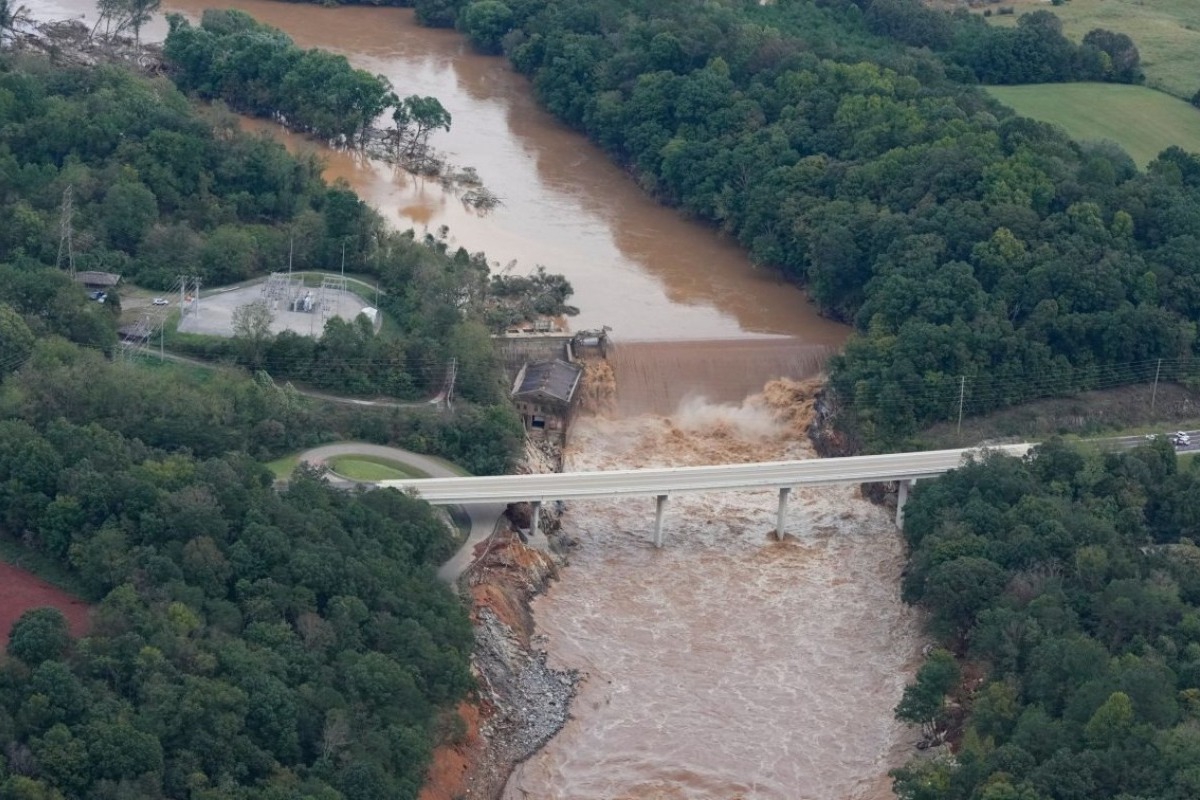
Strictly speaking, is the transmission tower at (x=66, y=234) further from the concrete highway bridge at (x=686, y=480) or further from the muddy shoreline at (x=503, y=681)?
the muddy shoreline at (x=503, y=681)

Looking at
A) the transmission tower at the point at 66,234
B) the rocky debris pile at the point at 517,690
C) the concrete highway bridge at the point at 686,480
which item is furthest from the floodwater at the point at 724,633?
the transmission tower at the point at 66,234

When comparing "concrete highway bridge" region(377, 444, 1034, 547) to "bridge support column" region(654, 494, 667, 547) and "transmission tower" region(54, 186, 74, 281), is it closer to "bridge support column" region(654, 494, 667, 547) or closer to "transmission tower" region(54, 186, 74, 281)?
"bridge support column" region(654, 494, 667, 547)

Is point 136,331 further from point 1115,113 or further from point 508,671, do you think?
point 1115,113

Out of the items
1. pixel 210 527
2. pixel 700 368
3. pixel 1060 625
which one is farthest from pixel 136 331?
pixel 1060 625

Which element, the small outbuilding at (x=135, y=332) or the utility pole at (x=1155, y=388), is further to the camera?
the utility pole at (x=1155, y=388)

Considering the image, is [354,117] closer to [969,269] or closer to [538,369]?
[538,369]

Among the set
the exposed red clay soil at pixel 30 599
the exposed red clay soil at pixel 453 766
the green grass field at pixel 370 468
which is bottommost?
the exposed red clay soil at pixel 453 766
